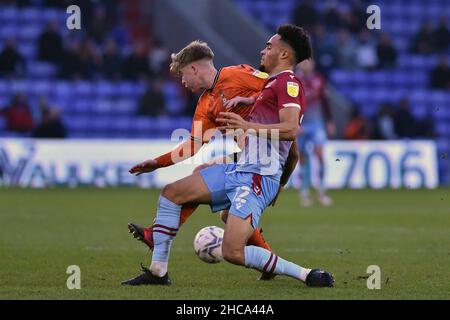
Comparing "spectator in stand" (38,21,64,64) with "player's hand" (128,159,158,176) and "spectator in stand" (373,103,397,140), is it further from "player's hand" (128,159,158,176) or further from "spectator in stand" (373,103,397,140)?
"player's hand" (128,159,158,176)

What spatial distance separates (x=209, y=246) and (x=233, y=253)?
626mm

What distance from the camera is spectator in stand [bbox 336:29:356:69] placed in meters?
23.9

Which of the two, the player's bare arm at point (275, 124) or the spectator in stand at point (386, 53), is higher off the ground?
the spectator in stand at point (386, 53)

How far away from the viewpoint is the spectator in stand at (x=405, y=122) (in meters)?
22.0

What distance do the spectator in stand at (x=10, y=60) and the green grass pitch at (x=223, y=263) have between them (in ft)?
16.7

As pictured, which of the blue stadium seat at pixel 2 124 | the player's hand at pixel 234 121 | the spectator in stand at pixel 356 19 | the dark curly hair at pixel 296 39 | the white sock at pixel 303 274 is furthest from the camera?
the spectator in stand at pixel 356 19

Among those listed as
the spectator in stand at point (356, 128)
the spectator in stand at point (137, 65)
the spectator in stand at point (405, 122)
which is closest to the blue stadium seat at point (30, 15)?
the spectator in stand at point (137, 65)

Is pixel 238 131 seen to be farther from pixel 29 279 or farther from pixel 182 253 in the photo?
pixel 182 253

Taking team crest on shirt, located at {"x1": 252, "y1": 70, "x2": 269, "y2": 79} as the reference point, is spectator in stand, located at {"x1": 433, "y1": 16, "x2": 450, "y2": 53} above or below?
above

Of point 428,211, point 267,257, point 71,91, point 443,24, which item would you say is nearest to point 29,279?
point 267,257

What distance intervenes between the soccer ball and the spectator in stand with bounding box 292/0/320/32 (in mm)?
16614

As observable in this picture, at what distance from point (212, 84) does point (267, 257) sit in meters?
1.44

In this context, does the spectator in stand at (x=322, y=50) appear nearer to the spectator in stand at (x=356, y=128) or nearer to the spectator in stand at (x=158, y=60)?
the spectator in stand at (x=356, y=128)

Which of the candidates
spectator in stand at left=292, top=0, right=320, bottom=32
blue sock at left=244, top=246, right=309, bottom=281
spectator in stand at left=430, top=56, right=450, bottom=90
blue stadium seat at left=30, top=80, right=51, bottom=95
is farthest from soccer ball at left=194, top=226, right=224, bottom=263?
spectator in stand at left=430, top=56, right=450, bottom=90
